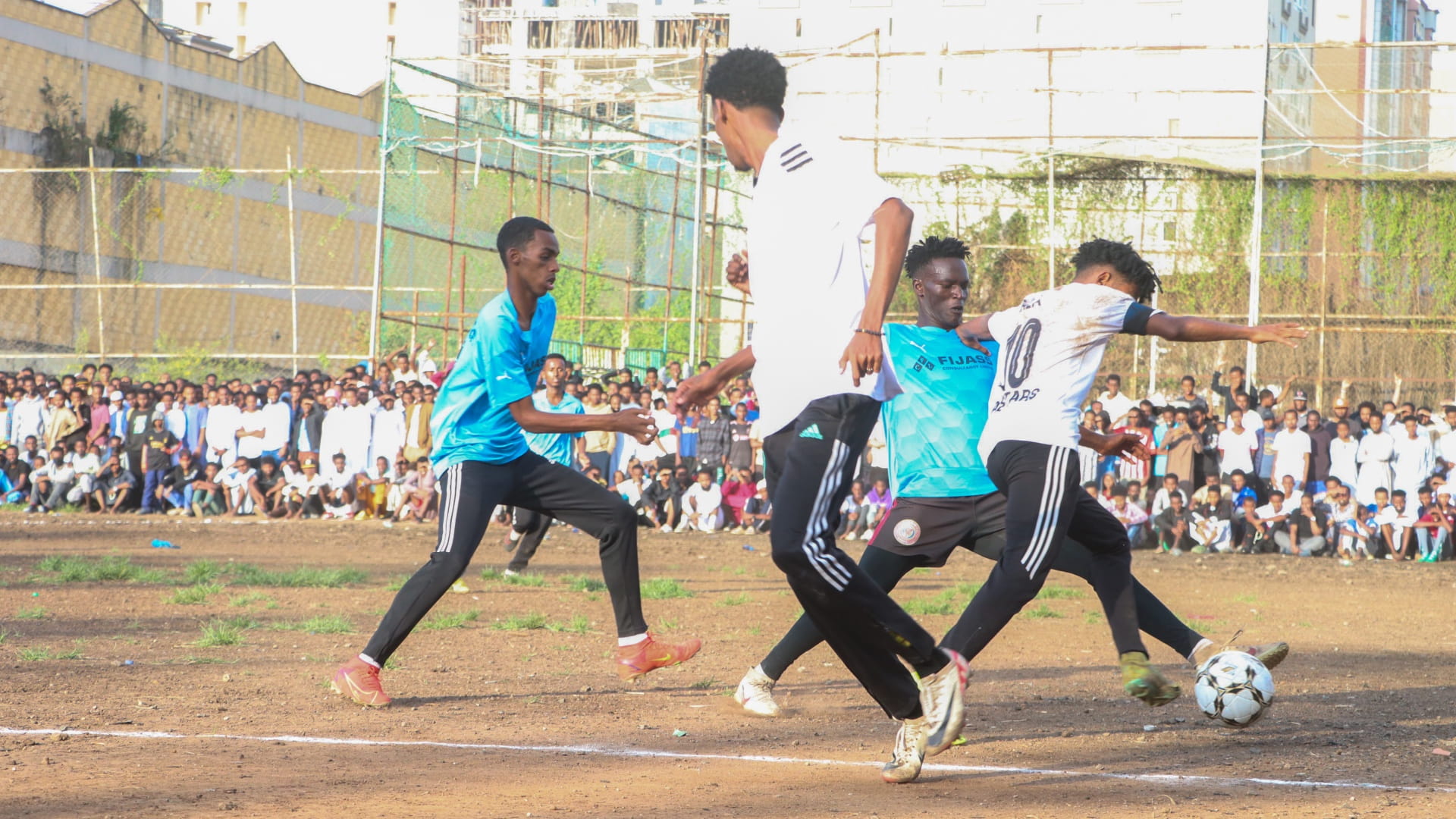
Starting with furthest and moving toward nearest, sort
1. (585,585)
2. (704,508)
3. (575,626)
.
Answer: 1. (704,508)
2. (585,585)
3. (575,626)

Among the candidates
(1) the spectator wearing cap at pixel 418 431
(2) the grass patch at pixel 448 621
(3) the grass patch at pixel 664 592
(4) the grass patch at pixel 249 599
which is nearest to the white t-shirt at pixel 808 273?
(2) the grass patch at pixel 448 621

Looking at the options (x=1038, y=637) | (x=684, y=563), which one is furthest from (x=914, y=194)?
(x=1038, y=637)

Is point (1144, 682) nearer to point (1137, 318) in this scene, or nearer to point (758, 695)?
point (1137, 318)

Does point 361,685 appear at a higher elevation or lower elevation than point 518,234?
lower

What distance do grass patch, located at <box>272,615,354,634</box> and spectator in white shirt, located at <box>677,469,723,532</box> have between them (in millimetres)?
10212

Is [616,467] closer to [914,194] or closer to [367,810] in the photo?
[914,194]

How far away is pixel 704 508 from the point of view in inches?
742

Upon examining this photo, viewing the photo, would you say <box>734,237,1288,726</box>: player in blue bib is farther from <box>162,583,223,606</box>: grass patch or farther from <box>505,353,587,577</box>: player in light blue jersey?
<box>162,583,223,606</box>: grass patch

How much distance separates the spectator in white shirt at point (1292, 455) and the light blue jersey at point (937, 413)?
11.8m

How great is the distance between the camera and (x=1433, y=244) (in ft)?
83.7

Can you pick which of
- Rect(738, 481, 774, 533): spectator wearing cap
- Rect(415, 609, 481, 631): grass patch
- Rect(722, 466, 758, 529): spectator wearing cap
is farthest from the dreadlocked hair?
Rect(722, 466, 758, 529): spectator wearing cap

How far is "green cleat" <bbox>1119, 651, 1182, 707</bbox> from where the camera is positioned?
5414 millimetres

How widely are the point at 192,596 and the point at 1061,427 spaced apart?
6.45 meters

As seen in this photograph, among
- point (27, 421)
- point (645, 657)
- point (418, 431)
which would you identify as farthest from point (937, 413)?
point (27, 421)
